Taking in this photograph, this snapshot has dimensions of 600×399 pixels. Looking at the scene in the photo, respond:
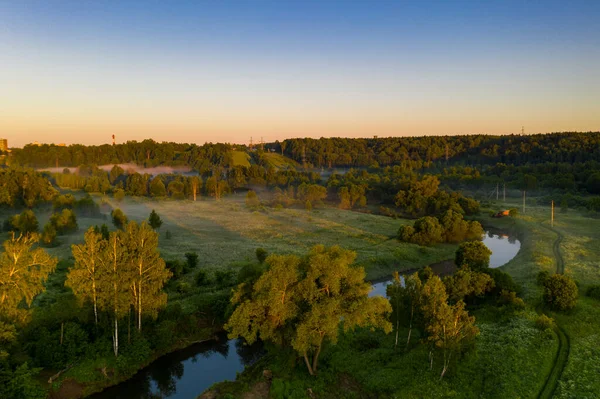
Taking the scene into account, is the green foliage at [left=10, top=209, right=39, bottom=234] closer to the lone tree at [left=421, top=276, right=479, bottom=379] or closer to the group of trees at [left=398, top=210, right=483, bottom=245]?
the group of trees at [left=398, top=210, right=483, bottom=245]

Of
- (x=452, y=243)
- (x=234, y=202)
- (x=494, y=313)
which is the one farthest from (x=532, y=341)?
(x=234, y=202)

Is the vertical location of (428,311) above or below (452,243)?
above

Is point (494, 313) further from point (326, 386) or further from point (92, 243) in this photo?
point (92, 243)

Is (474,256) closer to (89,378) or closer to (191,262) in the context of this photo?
(191,262)

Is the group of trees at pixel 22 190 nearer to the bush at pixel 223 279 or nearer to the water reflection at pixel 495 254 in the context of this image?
the bush at pixel 223 279

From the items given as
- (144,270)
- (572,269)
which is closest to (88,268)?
(144,270)

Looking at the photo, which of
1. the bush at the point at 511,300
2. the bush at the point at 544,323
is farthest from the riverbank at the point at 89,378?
the bush at the point at 511,300
